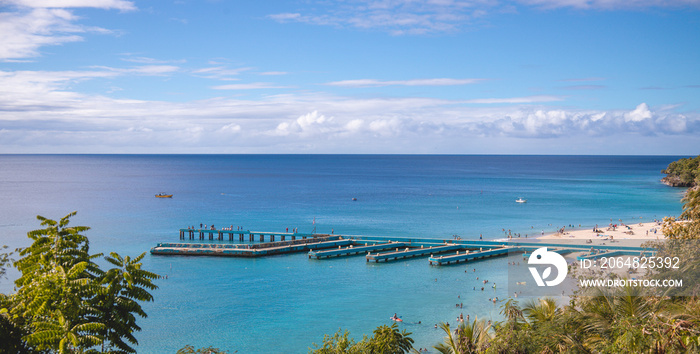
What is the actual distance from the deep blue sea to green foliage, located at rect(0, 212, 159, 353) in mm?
25046

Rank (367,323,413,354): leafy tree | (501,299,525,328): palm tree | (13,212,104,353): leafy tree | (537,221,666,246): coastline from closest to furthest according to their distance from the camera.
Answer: (13,212,104,353): leafy tree, (501,299,525,328): palm tree, (367,323,413,354): leafy tree, (537,221,666,246): coastline

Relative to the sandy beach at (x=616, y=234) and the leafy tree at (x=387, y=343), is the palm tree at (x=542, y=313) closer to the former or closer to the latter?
the leafy tree at (x=387, y=343)

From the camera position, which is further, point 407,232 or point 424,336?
point 407,232

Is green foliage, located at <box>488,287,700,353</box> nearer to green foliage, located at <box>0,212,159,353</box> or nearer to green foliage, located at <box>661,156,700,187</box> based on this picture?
green foliage, located at <box>0,212,159,353</box>

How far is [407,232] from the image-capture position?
8775 cm

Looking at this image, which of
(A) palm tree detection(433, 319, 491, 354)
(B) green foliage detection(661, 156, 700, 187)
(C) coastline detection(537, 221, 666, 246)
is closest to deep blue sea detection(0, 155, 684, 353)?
(C) coastline detection(537, 221, 666, 246)

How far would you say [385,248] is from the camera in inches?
2904

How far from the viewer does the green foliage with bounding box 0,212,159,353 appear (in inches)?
515

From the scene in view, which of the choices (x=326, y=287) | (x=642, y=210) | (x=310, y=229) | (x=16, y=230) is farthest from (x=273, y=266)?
(x=642, y=210)

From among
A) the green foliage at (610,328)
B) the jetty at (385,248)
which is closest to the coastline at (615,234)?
the jetty at (385,248)

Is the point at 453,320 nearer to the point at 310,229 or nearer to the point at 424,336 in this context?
the point at 424,336

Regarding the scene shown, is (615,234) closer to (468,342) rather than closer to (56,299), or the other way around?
(468,342)

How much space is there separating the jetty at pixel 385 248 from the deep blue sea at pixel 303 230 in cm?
202

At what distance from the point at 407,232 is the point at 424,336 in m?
47.3
